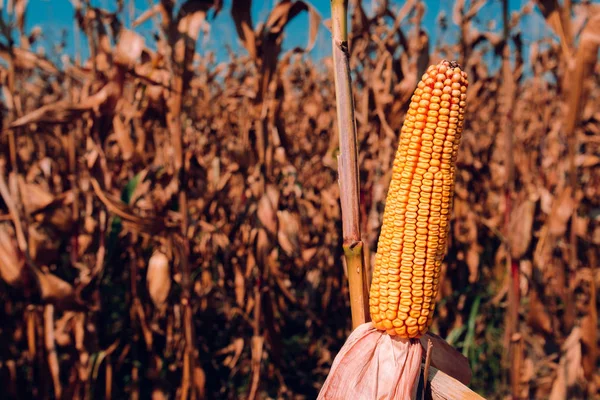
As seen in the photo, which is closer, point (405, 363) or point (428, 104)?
point (428, 104)

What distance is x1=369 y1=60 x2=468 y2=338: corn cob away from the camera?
3.75 feet

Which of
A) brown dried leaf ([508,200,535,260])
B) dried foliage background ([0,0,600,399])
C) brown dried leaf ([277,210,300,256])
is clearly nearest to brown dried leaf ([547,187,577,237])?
dried foliage background ([0,0,600,399])

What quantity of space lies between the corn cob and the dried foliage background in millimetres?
2079

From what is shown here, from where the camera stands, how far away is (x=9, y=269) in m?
3.04

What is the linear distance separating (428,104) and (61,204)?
3.10 metres

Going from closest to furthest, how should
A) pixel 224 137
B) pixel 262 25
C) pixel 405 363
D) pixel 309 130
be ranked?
pixel 405 363 < pixel 262 25 < pixel 224 137 < pixel 309 130

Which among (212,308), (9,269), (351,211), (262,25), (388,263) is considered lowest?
(212,308)

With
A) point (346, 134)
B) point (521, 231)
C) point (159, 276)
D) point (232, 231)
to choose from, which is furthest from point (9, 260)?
point (521, 231)

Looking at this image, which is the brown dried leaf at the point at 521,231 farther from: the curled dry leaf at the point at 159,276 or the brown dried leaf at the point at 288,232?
the curled dry leaf at the point at 159,276

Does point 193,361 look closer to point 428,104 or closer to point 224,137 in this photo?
point 428,104

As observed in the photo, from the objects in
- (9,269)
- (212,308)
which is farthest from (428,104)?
(212,308)

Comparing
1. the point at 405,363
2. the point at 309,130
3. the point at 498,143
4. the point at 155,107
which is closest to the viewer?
the point at 405,363

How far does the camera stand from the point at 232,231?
4.52 meters

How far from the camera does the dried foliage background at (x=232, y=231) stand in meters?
3.11
